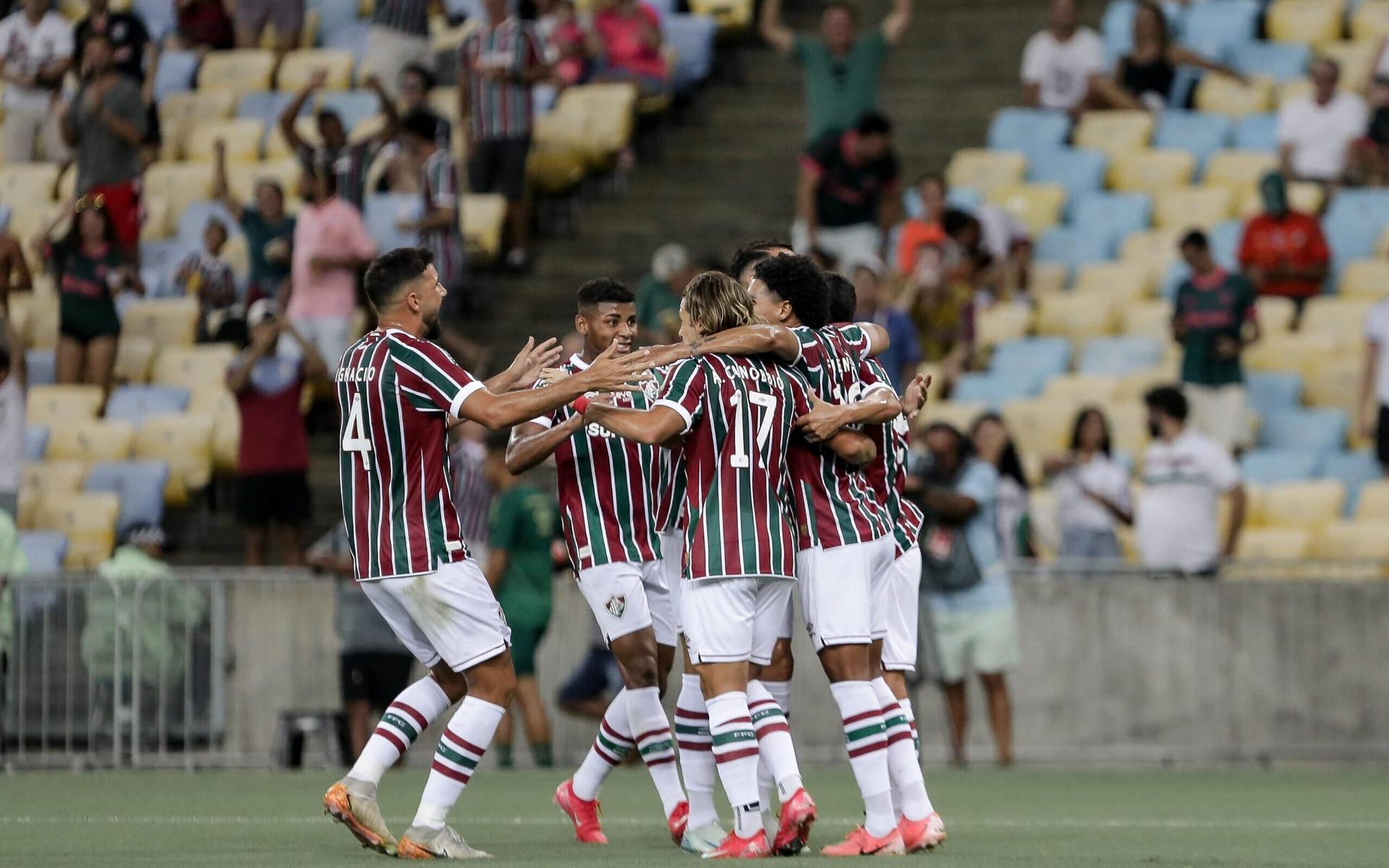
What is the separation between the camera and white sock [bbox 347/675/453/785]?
30.0ft

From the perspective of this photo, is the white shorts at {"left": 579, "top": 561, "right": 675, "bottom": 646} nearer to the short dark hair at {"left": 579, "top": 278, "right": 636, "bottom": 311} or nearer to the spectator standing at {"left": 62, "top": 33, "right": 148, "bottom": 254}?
the short dark hair at {"left": 579, "top": 278, "right": 636, "bottom": 311}

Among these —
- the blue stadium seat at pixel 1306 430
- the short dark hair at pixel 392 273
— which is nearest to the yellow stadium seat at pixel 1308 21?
the blue stadium seat at pixel 1306 430

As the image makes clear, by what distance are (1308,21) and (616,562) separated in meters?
12.2

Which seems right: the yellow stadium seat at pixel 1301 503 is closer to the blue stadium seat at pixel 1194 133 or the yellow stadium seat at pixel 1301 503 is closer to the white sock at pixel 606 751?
the blue stadium seat at pixel 1194 133

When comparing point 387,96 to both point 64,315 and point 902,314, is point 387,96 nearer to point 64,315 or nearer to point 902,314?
point 64,315

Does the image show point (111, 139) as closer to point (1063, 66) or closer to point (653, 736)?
point (1063, 66)

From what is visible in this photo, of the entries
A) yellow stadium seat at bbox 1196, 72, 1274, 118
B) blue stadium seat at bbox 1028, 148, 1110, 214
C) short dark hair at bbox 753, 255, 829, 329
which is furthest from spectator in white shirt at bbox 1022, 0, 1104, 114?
short dark hair at bbox 753, 255, 829, 329

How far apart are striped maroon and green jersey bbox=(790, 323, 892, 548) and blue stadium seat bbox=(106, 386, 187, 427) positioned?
10.3 m

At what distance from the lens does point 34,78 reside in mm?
21812

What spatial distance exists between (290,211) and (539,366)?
39.0ft

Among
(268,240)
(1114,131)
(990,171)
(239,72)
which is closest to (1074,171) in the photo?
(1114,131)

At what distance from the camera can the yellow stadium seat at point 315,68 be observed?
73.3 feet

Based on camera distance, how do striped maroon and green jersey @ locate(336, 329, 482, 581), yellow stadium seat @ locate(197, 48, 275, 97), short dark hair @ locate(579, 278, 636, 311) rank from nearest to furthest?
striped maroon and green jersey @ locate(336, 329, 482, 581), short dark hair @ locate(579, 278, 636, 311), yellow stadium seat @ locate(197, 48, 275, 97)

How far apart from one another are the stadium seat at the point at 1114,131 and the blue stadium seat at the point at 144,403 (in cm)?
758
